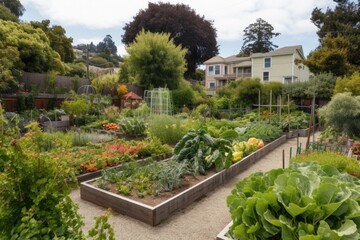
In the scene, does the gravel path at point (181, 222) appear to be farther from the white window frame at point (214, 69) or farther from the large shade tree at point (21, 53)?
the white window frame at point (214, 69)

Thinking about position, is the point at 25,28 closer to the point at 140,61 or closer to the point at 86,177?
the point at 140,61

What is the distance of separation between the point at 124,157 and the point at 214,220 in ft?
7.78

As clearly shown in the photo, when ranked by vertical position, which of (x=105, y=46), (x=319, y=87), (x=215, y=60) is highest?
(x=105, y=46)

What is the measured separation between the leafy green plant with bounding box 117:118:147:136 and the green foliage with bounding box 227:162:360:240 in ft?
19.5

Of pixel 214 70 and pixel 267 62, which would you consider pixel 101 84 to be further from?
pixel 214 70

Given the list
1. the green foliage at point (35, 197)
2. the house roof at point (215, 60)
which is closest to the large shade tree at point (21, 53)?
the green foliage at point (35, 197)

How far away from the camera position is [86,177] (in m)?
4.32

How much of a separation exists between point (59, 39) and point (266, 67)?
64.5 feet

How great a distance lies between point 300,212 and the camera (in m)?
1.60

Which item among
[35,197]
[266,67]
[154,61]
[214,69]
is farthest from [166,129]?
[214,69]

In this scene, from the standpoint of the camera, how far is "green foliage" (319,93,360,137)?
671 cm

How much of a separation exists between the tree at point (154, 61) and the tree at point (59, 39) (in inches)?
273

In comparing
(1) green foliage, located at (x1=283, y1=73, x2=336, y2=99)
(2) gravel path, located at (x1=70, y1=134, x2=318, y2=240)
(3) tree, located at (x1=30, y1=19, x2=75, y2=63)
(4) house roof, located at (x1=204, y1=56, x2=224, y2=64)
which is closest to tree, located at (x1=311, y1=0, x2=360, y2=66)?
(1) green foliage, located at (x1=283, y1=73, x2=336, y2=99)

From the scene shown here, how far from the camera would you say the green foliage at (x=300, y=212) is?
158 cm
